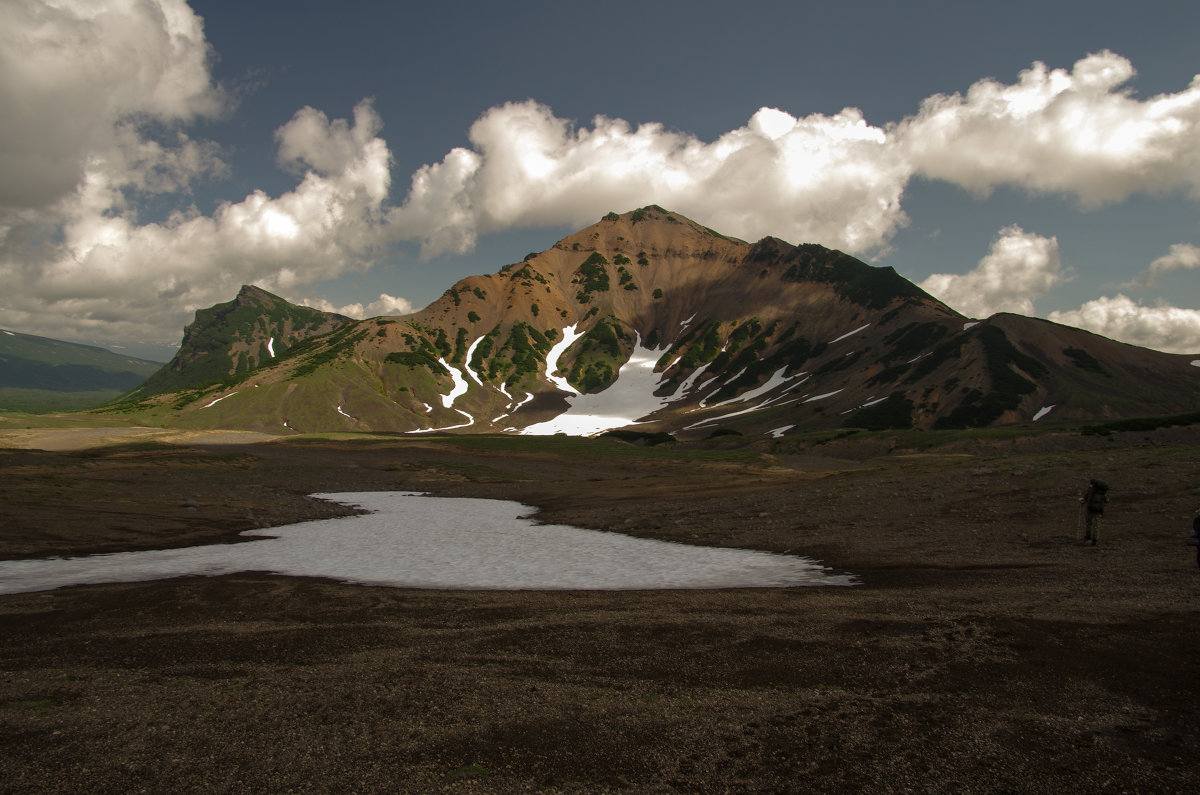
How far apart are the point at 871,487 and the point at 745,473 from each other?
3630 cm

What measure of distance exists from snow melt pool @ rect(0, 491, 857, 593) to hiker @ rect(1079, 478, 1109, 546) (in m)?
9.69

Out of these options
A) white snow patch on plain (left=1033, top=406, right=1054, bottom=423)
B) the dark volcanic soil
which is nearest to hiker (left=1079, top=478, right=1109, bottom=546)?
the dark volcanic soil

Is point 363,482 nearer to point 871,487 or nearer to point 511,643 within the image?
point 871,487

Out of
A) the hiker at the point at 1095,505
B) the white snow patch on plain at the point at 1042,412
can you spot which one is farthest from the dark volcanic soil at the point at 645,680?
the white snow patch on plain at the point at 1042,412

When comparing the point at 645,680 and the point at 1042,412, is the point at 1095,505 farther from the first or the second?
the point at 1042,412

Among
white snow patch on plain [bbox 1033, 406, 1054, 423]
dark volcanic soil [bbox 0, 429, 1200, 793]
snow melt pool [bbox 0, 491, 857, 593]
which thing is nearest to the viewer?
dark volcanic soil [bbox 0, 429, 1200, 793]

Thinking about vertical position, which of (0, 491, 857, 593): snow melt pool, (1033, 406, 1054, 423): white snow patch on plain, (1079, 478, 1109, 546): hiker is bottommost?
(0, 491, 857, 593): snow melt pool

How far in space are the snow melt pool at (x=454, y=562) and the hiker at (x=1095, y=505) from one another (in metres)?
9.69

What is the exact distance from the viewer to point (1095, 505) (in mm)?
22359

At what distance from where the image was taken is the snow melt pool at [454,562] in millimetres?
21922

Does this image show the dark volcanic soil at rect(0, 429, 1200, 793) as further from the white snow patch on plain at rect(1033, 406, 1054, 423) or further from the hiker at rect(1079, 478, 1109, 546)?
the white snow patch on plain at rect(1033, 406, 1054, 423)

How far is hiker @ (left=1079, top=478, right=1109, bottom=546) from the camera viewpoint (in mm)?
22380

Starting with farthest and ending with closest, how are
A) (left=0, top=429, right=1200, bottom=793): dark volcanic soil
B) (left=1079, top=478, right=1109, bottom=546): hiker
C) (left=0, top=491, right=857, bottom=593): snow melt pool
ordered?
(left=1079, top=478, right=1109, bottom=546): hiker < (left=0, top=491, right=857, bottom=593): snow melt pool < (left=0, top=429, right=1200, bottom=793): dark volcanic soil

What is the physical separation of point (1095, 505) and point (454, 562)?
987 inches
